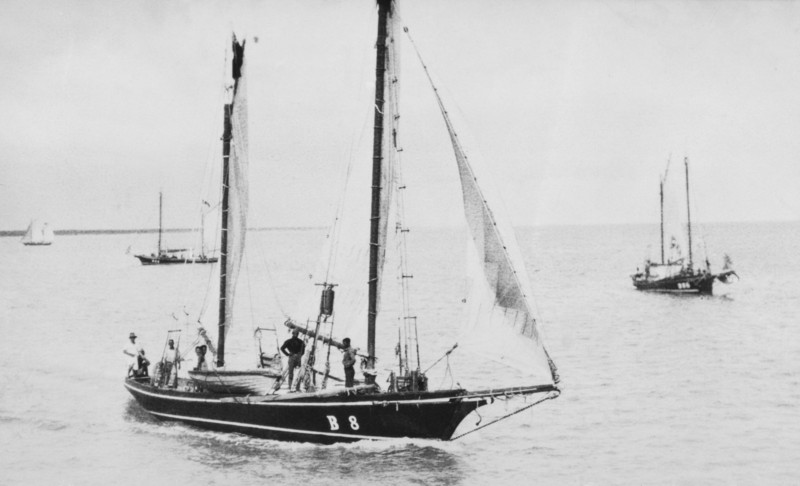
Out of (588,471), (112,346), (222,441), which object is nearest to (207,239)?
(222,441)

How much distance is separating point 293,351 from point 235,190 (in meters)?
5.18

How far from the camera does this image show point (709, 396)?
22766 mm

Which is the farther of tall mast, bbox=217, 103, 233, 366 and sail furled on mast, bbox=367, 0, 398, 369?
tall mast, bbox=217, 103, 233, 366

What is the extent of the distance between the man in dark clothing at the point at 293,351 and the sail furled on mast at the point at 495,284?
4.90 m

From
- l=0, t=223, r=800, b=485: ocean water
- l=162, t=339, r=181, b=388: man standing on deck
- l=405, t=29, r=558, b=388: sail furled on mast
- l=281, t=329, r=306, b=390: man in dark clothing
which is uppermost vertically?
l=405, t=29, r=558, b=388: sail furled on mast

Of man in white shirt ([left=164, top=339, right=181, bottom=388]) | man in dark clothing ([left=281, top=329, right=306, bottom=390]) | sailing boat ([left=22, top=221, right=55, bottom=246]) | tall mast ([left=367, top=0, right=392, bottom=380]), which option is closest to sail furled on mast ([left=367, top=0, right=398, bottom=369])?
tall mast ([left=367, top=0, right=392, bottom=380])

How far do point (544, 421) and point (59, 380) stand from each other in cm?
1747

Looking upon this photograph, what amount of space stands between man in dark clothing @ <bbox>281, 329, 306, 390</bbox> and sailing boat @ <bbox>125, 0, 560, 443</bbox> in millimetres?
257

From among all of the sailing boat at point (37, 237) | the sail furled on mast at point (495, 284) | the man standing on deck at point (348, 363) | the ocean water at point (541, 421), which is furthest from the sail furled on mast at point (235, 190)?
the sailing boat at point (37, 237)

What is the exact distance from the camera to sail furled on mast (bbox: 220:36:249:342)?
19.6 metres

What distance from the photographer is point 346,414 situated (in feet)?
53.2

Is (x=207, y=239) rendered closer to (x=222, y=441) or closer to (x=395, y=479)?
(x=222, y=441)

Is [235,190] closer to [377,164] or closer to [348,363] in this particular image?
[377,164]

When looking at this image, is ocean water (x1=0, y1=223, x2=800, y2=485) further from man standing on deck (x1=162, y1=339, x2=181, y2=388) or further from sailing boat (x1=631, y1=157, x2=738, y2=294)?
sailing boat (x1=631, y1=157, x2=738, y2=294)
